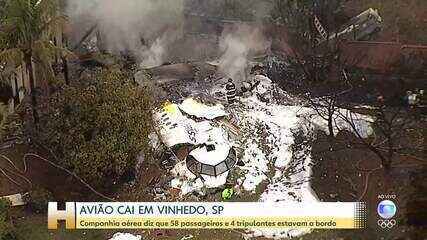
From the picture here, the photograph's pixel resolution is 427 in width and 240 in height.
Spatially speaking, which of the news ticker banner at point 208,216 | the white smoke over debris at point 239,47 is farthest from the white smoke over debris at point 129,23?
the news ticker banner at point 208,216

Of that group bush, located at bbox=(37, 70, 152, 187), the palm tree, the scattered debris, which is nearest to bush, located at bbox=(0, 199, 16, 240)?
the scattered debris

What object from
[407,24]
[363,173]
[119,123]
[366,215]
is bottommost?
[366,215]

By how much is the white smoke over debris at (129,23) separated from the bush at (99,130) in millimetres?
4683

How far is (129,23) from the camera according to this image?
27938 millimetres

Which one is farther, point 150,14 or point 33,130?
point 150,14

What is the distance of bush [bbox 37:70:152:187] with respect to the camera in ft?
72.1

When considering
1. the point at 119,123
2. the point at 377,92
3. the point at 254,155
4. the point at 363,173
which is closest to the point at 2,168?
the point at 119,123

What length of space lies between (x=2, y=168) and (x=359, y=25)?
14.1 m

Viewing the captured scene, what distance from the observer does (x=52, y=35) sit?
24281 millimetres

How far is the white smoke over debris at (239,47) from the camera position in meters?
26.9

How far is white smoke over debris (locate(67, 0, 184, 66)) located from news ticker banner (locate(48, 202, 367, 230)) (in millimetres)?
7678

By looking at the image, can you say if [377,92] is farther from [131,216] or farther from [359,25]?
[131,216]

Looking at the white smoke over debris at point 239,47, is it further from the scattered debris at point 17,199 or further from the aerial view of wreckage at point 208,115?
the scattered debris at point 17,199

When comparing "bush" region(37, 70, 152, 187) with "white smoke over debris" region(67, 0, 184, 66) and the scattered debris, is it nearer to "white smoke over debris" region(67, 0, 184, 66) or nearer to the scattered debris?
the scattered debris
